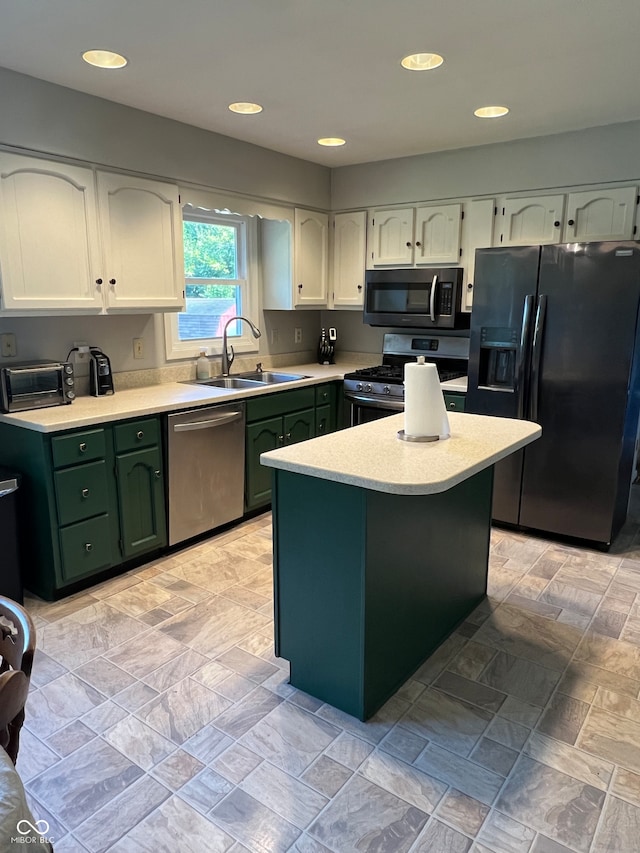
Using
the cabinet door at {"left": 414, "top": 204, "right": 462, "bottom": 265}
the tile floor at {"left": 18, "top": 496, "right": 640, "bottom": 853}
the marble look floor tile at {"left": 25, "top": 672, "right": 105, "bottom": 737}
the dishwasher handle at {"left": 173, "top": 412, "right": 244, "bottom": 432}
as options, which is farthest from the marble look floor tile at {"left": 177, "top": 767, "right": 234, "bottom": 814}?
the cabinet door at {"left": 414, "top": 204, "right": 462, "bottom": 265}

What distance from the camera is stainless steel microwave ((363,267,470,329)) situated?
12.9 ft

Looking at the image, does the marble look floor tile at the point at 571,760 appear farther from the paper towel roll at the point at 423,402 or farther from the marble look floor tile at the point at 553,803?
the paper towel roll at the point at 423,402

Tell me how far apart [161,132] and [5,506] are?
2149 millimetres

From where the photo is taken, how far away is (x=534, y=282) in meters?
3.22

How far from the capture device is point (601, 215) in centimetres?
343

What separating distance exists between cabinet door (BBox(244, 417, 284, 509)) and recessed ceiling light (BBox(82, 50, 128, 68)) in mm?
1948

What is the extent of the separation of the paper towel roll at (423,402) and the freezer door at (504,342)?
1326 mm

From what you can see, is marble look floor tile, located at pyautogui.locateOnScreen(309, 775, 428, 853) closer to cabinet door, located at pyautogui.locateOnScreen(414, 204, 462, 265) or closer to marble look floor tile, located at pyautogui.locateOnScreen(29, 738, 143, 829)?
marble look floor tile, located at pyautogui.locateOnScreen(29, 738, 143, 829)

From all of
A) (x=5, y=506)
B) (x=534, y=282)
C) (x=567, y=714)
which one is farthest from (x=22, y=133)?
(x=567, y=714)

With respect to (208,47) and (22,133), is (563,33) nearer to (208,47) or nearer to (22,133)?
(208,47)

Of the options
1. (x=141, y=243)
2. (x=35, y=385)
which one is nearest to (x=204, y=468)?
(x=35, y=385)

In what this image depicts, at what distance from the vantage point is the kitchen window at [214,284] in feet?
12.7

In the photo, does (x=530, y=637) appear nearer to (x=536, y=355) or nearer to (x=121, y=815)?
(x=536, y=355)

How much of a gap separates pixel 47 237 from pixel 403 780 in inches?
105
